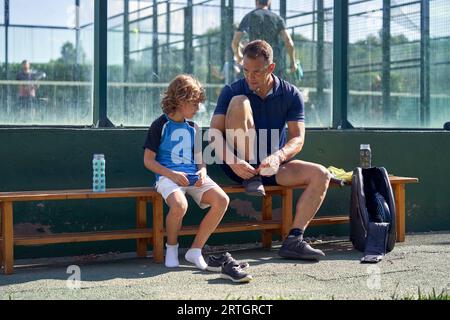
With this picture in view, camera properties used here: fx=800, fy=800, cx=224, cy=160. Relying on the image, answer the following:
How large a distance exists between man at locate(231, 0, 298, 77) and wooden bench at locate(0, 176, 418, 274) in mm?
1613

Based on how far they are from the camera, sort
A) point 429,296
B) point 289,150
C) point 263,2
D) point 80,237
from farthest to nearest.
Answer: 1. point 263,2
2. point 289,150
3. point 80,237
4. point 429,296

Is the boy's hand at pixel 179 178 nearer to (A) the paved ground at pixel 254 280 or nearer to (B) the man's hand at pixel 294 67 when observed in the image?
(A) the paved ground at pixel 254 280

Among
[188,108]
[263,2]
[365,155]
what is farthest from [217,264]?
[263,2]

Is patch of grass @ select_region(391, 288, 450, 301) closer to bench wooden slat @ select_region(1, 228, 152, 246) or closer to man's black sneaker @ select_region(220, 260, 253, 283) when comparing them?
man's black sneaker @ select_region(220, 260, 253, 283)

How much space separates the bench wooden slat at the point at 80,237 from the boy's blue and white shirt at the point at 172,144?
44 centimetres

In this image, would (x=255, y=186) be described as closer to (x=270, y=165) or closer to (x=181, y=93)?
(x=270, y=165)

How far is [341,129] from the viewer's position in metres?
7.49

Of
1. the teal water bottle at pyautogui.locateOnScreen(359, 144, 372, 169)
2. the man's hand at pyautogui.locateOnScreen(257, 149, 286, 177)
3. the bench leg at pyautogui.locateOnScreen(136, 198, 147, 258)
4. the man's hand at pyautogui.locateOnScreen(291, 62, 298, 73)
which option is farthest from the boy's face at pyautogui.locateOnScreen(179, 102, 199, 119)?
the man's hand at pyautogui.locateOnScreen(291, 62, 298, 73)

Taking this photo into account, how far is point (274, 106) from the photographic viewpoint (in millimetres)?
6285

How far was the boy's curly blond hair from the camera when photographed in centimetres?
577

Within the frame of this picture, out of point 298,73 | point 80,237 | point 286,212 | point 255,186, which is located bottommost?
point 80,237

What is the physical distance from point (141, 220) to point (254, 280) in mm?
1351
